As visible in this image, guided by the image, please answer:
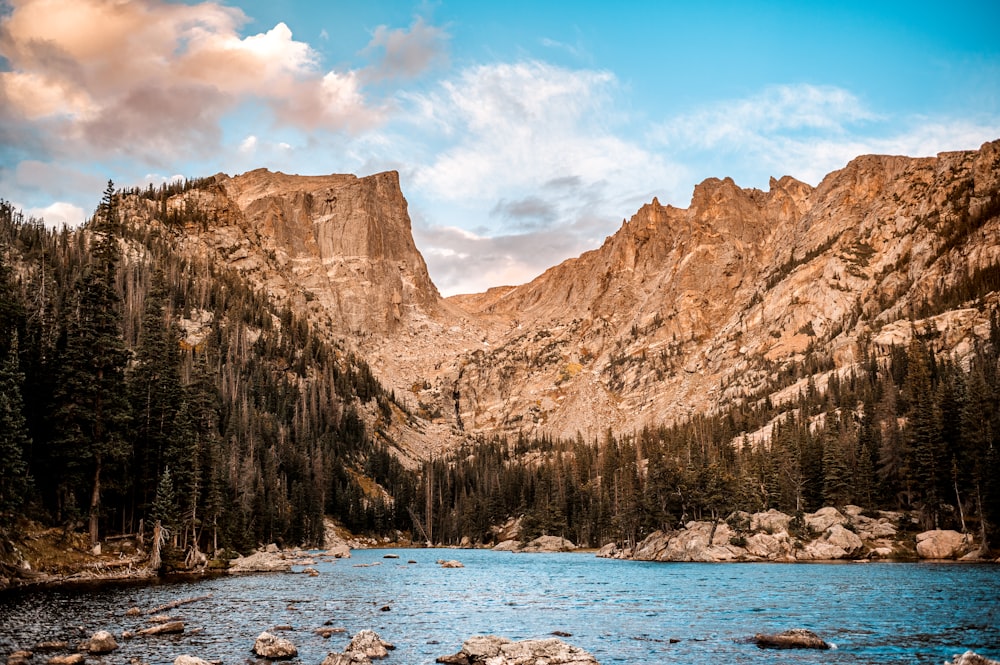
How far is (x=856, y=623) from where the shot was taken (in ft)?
111

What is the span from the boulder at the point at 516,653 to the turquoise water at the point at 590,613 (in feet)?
5.35

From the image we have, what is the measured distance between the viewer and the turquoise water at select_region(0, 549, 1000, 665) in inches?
1095

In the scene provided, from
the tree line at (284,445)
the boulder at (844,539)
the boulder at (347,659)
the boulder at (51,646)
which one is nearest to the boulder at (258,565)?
the tree line at (284,445)

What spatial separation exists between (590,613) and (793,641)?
48.0 ft

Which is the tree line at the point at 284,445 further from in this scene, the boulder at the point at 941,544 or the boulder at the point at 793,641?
the boulder at the point at 793,641

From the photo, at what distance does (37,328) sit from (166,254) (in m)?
140

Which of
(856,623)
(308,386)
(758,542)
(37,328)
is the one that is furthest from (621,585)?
(308,386)

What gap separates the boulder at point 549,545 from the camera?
422ft

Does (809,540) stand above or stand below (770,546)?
above

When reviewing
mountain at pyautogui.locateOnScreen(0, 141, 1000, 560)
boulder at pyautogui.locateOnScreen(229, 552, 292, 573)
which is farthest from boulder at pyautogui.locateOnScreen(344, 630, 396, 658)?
boulder at pyautogui.locateOnScreen(229, 552, 292, 573)

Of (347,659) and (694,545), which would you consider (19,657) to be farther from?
(694,545)

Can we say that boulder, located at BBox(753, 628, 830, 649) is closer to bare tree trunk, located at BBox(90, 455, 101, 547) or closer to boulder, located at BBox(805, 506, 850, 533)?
bare tree trunk, located at BBox(90, 455, 101, 547)

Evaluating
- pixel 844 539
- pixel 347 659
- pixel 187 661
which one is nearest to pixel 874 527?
pixel 844 539

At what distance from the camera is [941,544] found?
68438 mm
